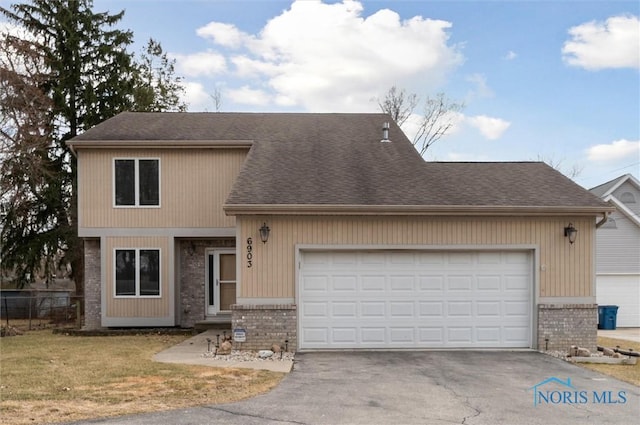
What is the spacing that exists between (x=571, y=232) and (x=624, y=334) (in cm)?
717

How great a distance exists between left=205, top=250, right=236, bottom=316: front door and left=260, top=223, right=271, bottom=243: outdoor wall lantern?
414 cm

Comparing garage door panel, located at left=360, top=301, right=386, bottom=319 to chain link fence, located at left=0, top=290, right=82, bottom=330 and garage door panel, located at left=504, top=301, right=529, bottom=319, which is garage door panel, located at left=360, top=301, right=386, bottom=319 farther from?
chain link fence, located at left=0, top=290, right=82, bottom=330

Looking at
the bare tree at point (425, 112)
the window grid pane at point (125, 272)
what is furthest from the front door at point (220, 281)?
the bare tree at point (425, 112)

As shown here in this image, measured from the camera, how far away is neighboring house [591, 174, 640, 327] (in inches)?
739

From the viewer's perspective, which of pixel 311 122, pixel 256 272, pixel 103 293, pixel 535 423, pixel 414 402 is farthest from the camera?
pixel 311 122

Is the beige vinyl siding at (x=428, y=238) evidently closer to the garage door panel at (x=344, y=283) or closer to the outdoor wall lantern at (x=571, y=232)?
the outdoor wall lantern at (x=571, y=232)

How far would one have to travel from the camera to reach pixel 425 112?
1255 inches

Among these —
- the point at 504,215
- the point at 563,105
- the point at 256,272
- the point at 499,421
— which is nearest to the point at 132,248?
the point at 256,272

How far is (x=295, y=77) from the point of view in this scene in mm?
25438

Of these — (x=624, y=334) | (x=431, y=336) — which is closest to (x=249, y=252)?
(x=431, y=336)

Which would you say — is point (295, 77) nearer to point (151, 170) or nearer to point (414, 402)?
point (151, 170)

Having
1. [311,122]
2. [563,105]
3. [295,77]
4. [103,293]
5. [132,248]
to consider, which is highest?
[295,77]

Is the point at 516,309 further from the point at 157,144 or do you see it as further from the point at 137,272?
the point at 157,144

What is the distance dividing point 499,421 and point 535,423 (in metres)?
0.41
